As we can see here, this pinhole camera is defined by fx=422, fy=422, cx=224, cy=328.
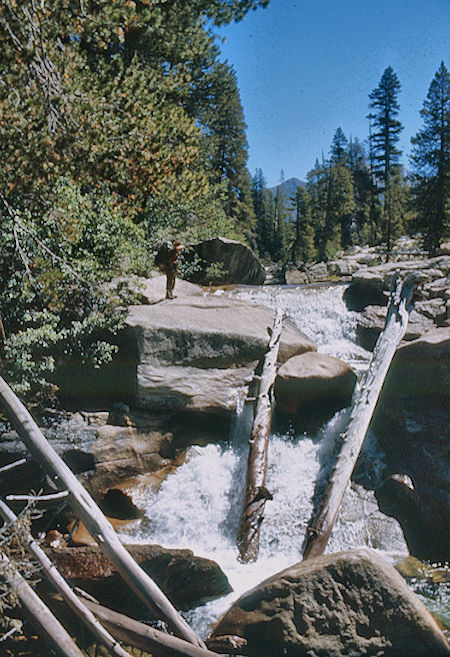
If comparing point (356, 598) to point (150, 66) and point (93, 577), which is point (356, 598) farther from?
A: point (150, 66)

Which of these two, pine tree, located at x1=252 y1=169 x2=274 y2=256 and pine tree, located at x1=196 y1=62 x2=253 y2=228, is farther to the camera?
pine tree, located at x1=252 y1=169 x2=274 y2=256

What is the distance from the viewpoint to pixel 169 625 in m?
4.21

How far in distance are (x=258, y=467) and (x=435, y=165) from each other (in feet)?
94.1

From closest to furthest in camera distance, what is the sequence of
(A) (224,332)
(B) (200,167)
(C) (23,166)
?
(C) (23,166) < (A) (224,332) < (B) (200,167)

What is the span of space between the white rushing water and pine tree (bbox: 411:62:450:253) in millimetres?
23933

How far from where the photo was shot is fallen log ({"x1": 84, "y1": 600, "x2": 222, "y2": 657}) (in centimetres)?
398

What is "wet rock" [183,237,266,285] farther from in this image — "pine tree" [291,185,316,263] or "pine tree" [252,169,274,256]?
"pine tree" [252,169,274,256]

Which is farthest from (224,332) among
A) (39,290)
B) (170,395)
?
(39,290)

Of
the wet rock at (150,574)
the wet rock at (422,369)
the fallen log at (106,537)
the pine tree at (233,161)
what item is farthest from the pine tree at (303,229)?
the fallen log at (106,537)

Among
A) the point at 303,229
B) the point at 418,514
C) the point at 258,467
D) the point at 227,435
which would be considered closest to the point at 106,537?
the point at 258,467

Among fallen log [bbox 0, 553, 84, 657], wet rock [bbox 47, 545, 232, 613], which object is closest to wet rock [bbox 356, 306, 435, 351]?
wet rock [bbox 47, 545, 232, 613]

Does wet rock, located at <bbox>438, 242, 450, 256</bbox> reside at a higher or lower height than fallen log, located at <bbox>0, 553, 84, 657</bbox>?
higher

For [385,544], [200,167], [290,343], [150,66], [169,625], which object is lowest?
[385,544]

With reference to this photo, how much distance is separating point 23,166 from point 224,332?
513 centimetres
